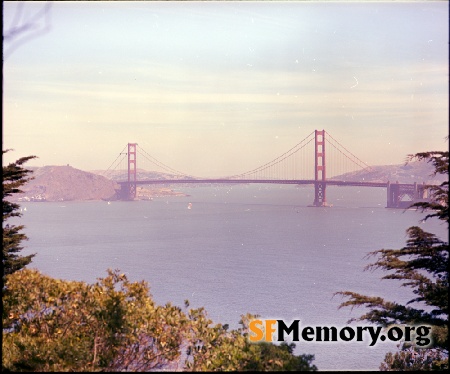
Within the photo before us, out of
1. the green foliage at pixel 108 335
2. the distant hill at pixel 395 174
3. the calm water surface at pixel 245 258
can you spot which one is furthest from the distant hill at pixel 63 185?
the green foliage at pixel 108 335

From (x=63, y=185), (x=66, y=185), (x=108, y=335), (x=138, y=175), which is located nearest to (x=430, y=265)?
(x=108, y=335)

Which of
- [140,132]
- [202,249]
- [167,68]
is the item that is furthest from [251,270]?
[140,132]

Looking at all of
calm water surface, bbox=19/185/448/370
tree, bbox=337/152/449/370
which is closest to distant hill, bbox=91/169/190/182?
calm water surface, bbox=19/185/448/370

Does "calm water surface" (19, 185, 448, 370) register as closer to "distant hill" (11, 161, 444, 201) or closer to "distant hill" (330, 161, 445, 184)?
"distant hill" (330, 161, 445, 184)

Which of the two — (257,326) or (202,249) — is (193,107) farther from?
(257,326)

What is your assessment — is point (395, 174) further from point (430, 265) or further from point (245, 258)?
point (430, 265)

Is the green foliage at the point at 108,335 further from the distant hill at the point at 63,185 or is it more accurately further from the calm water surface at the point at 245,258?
the distant hill at the point at 63,185
